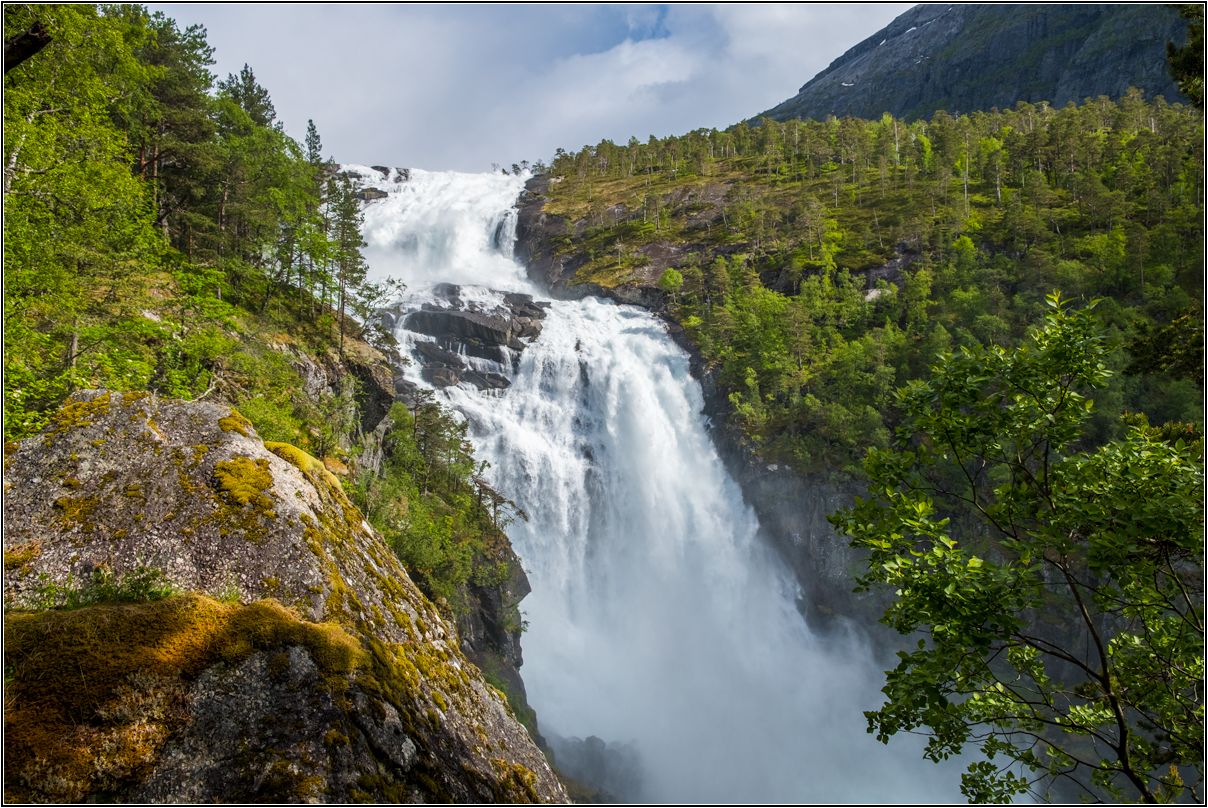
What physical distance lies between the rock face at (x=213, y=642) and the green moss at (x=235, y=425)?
31 mm

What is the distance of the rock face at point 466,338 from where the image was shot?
51.8m

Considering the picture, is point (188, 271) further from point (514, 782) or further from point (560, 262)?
point (560, 262)

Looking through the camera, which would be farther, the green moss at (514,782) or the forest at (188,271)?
the forest at (188,271)

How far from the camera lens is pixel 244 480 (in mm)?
8781

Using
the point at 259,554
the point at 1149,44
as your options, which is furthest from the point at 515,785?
the point at 1149,44

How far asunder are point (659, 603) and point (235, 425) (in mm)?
36375

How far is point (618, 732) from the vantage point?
114 ft

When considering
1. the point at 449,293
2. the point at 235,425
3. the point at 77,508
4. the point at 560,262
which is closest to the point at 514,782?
the point at 77,508

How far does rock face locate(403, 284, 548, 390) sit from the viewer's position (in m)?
51.8

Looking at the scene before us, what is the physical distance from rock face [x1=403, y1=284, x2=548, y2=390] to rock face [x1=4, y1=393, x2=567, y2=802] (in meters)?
41.4

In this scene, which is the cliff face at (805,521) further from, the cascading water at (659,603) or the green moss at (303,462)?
the green moss at (303,462)

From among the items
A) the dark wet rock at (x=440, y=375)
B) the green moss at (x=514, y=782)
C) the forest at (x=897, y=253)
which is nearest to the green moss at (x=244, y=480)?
the green moss at (x=514, y=782)

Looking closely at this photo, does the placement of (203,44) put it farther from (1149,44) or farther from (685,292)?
(1149,44)

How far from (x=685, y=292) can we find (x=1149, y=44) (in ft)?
543
